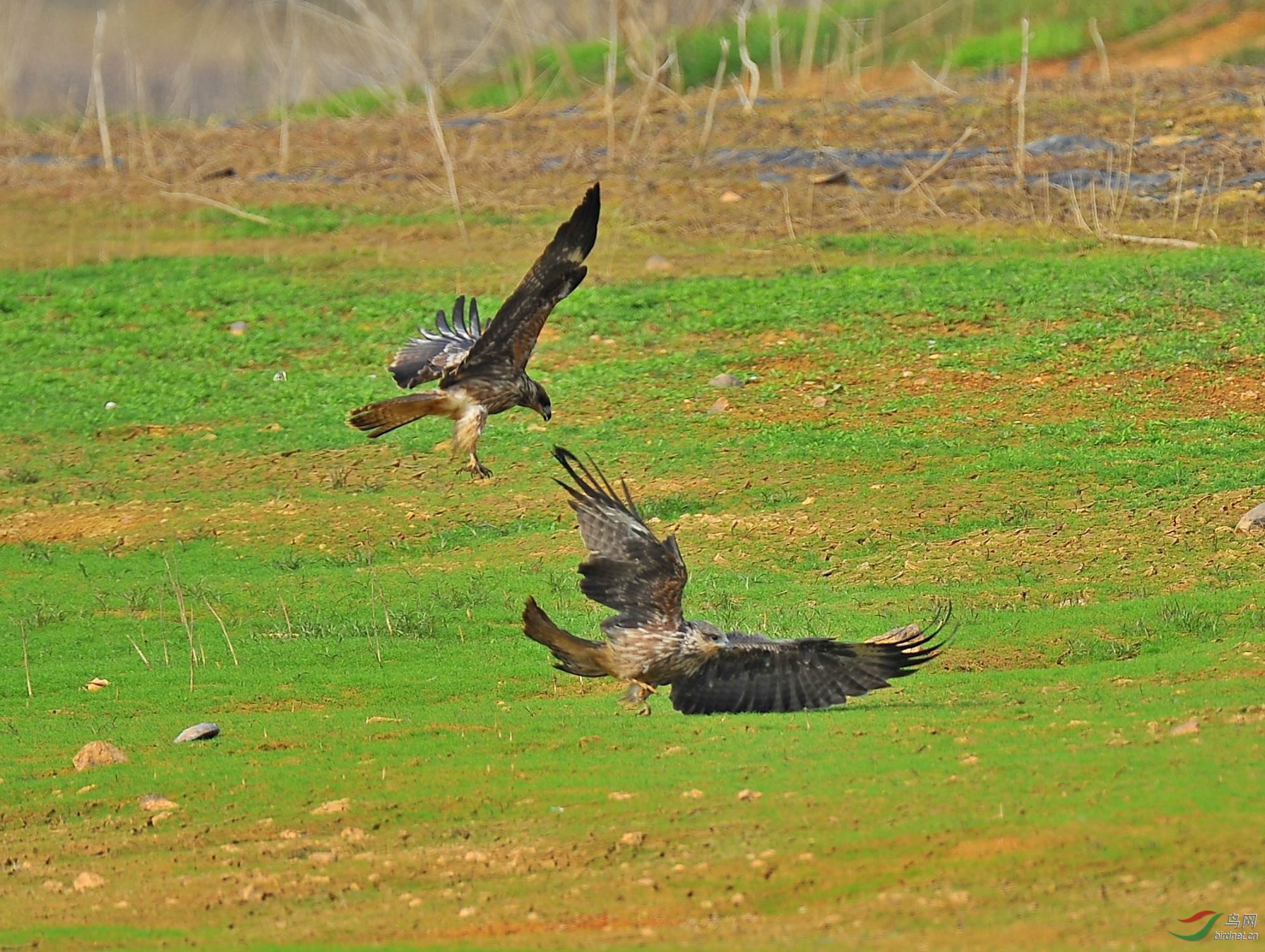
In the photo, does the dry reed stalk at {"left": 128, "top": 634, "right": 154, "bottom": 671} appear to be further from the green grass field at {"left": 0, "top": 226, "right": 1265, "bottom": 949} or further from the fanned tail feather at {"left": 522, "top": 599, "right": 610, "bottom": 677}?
the fanned tail feather at {"left": 522, "top": 599, "right": 610, "bottom": 677}

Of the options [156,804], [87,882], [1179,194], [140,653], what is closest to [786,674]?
[156,804]

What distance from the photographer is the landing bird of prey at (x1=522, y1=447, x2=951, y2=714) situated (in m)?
8.77

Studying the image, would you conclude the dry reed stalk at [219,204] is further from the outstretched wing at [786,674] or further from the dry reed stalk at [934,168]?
the outstretched wing at [786,674]

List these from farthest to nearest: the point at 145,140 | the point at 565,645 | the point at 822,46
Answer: the point at 822,46
the point at 145,140
the point at 565,645

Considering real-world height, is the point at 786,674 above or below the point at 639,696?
above

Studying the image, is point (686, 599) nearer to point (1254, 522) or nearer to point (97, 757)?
point (1254, 522)

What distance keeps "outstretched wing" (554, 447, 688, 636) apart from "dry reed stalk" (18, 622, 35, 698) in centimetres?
472

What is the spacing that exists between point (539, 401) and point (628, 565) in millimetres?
3144

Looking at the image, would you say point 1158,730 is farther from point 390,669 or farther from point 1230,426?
A: point 1230,426

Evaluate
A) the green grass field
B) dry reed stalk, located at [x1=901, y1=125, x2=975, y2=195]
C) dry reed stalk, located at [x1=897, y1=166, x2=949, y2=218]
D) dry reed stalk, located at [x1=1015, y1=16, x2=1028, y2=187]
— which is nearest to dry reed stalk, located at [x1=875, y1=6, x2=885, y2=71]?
dry reed stalk, located at [x1=901, y1=125, x2=975, y2=195]

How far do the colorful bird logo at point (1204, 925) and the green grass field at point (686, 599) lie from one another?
66 millimetres

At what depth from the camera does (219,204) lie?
29.0 m

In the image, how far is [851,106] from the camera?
106ft

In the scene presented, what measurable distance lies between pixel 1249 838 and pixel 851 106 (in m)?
26.5
